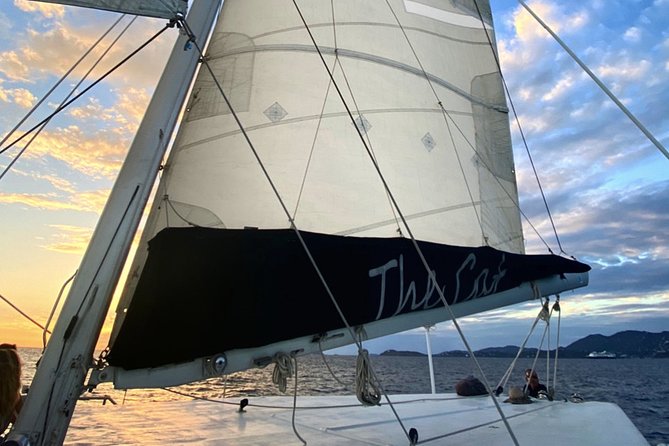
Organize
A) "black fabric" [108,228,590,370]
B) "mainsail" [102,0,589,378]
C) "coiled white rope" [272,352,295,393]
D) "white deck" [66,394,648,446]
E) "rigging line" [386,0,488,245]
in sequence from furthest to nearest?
"rigging line" [386,0,488,245]
"white deck" [66,394,648,446]
"coiled white rope" [272,352,295,393]
"mainsail" [102,0,589,378]
"black fabric" [108,228,590,370]

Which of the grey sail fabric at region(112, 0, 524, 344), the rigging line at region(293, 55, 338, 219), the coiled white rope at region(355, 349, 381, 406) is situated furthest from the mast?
the coiled white rope at region(355, 349, 381, 406)

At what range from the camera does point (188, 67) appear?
2705mm

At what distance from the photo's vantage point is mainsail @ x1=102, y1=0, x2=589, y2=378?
2.39 m

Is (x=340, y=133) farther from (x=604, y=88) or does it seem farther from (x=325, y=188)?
(x=604, y=88)

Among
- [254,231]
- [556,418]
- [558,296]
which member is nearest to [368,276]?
[254,231]

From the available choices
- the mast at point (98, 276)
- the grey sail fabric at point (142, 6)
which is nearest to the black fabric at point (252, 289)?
the mast at point (98, 276)

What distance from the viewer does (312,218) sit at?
353 centimetres

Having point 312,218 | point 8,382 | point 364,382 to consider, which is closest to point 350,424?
point 364,382

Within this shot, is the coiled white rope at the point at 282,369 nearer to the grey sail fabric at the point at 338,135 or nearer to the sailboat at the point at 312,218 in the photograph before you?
the sailboat at the point at 312,218

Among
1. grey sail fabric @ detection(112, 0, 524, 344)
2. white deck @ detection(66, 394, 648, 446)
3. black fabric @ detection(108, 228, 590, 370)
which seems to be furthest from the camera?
white deck @ detection(66, 394, 648, 446)

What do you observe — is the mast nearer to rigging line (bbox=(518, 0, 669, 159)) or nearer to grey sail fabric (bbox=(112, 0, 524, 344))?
grey sail fabric (bbox=(112, 0, 524, 344))

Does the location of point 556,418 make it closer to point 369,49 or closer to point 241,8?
point 369,49

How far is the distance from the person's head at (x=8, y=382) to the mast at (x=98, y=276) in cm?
23

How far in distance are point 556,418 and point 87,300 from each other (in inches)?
178
